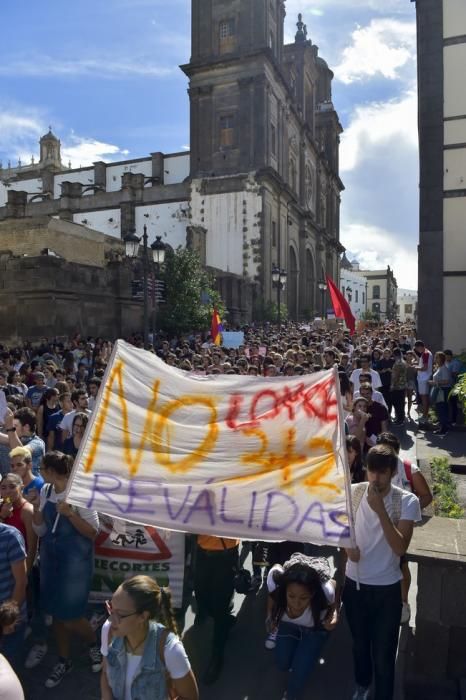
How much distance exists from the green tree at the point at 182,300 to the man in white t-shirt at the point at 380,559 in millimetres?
20554

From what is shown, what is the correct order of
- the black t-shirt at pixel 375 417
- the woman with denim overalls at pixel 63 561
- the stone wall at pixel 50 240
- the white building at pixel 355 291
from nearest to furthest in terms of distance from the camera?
1. the woman with denim overalls at pixel 63 561
2. the black t-shirt at pixel 375 417
3. the stone wall at pixel 50 240
4. the white building at pixel 355 291

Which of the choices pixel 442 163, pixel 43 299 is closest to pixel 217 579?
pixel 442 163

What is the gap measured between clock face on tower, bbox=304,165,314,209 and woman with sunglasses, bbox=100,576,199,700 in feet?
172

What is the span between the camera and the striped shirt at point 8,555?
3570 millimetres

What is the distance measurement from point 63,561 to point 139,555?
60cm

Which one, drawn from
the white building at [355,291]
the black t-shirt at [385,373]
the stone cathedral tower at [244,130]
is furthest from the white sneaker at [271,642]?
the white building at [355,291]

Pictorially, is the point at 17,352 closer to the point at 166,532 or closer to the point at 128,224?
the point at 166,532

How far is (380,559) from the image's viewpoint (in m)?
3.51

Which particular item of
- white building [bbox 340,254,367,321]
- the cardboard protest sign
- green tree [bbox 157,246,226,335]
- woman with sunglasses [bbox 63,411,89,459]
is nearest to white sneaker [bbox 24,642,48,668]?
woman with sunglasses [bbox 63,411,89,459]

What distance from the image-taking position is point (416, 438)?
10500mm

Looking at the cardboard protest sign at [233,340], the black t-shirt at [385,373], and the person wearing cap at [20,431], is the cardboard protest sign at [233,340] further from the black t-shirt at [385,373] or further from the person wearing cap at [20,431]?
the person wearing cap at [20,431]

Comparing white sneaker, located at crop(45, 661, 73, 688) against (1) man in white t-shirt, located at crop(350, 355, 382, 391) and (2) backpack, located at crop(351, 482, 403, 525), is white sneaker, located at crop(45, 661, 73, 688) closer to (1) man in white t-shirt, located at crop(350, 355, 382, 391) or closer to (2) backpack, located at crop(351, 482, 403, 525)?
(2) backpack, located at crop(351, 482, 403, 525)

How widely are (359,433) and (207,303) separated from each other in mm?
19919

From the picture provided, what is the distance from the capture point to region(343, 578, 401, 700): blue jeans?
11.6 feet
